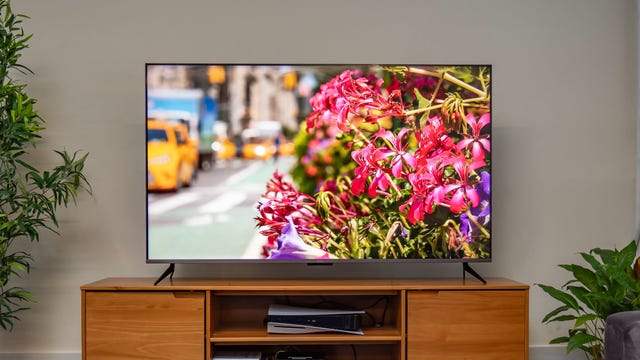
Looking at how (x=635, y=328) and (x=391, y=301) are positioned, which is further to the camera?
(x=391, y=301)

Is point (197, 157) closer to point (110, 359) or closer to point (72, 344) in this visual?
point (110, 359)

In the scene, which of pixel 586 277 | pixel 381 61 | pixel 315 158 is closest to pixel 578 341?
pixel 586 277

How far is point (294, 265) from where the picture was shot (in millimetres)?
3494

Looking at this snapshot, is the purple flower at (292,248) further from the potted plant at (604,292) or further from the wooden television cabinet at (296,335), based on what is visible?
the potted plant at (604,292)

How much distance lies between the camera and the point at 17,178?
313 centimetres

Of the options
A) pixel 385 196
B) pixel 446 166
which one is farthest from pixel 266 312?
pixel 446 166

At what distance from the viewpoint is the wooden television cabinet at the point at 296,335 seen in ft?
9.87

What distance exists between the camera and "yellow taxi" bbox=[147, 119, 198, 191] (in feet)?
10.4

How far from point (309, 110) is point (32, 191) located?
1477 millimetres

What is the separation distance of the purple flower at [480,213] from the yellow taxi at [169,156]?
1278 millimetres

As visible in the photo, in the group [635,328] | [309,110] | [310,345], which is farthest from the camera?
[310,345]

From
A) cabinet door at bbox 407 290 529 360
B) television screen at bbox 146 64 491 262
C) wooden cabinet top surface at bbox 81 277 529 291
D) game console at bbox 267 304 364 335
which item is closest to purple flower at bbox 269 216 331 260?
television screen at bbox 146 64 491 262

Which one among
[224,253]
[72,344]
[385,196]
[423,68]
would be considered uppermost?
[423,68]

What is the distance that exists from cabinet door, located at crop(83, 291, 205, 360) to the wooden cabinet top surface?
0.03 meters
